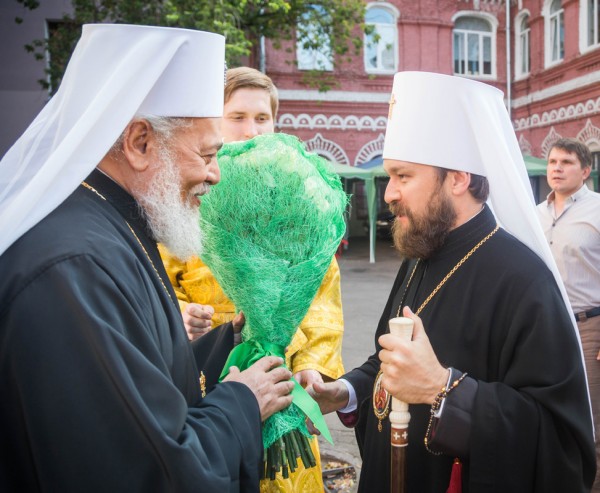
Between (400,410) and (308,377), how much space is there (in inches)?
23.7

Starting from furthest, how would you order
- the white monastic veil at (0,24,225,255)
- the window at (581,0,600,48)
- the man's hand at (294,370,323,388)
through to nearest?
the window at (581,0,600,48) < the man's hand at (294,370,323,388) < the white monastic veil at (0,24,225,255)

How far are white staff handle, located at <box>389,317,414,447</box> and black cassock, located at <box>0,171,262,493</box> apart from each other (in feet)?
2.22

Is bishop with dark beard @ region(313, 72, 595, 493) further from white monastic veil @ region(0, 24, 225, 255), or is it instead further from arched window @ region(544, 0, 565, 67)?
arched window @ region(544, 0, 565, 67)

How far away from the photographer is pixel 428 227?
7.48 ft

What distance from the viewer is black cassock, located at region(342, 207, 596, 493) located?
1.86m

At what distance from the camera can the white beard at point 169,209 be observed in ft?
5.61

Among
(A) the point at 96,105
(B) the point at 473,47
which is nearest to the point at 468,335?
(A) the point at 96,105

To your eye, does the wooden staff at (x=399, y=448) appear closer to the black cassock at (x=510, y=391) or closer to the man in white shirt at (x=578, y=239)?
the black cassock at (x=510, y=391)

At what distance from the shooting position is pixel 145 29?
66.0 inches

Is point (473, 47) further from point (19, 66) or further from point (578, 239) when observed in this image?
point (578, 239)

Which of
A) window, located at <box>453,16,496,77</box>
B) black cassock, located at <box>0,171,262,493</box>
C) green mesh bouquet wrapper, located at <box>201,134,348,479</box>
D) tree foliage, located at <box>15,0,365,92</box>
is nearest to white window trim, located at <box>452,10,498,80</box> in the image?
window, located at <box>453,16,496,77</box>

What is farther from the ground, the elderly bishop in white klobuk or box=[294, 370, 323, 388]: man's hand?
the elderly bishop in white klobuk

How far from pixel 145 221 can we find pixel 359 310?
908 cm

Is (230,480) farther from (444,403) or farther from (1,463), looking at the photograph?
(444,403)
